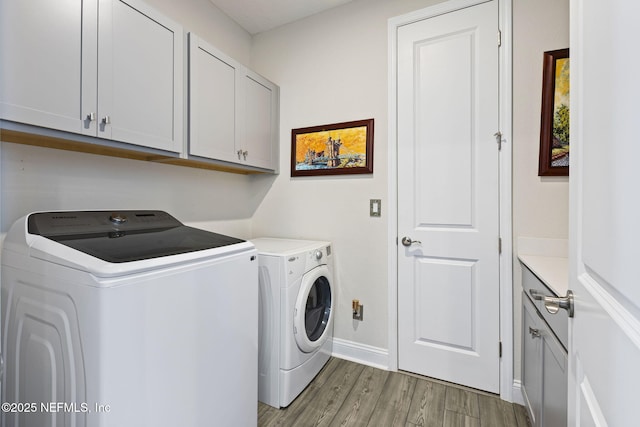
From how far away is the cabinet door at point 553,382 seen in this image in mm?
938

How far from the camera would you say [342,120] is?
89.5 inches

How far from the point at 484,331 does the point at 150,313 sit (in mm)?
1876

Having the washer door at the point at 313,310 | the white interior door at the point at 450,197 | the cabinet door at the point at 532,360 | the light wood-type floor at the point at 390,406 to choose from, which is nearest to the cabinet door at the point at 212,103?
the washer door at the point at 313,310

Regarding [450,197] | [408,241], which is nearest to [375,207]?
[408,241]

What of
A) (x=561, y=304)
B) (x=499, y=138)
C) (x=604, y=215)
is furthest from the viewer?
(x=499, y=138)

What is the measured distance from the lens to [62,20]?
1.18m

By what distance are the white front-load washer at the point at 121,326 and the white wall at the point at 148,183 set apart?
258 mm

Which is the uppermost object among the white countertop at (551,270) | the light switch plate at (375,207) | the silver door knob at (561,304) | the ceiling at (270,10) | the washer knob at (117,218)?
the ceiling at (270,10)

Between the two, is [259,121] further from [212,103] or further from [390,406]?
[390,406]

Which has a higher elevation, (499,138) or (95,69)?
(95,69)

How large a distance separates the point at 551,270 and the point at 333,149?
1564 millimetres

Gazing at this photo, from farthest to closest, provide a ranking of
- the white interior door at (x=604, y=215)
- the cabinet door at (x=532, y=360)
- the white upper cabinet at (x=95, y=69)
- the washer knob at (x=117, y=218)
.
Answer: the washer knob at (x=117, y=218) < the cabinet door at (x=532, y=360) < the white upper cabinet at (x=95, y=69) < the white interior door at (x=604, y=215)

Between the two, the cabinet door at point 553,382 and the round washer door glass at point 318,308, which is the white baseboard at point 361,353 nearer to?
the round washer door glass at point 318,308

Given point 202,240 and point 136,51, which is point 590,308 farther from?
point 136,51
